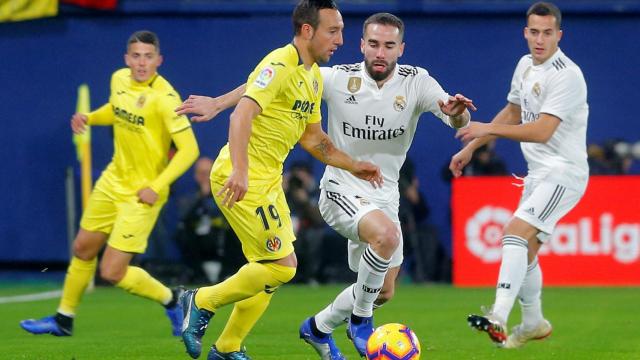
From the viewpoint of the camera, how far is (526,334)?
986cm

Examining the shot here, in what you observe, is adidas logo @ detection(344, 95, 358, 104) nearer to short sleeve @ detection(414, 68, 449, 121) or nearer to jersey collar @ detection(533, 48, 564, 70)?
short sleeve @ detection(414, 68, 449, 121)

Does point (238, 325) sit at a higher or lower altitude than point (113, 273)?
higher

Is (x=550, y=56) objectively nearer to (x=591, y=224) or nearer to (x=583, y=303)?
(x=583, y=303)

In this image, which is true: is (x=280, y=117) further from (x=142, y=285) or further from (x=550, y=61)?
(x=142, y=285)

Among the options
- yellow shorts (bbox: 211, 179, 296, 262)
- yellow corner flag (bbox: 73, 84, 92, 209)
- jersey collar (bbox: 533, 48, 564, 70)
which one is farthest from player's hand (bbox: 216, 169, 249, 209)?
yellow corner flag (bbox: 73, 84, 92, 209)

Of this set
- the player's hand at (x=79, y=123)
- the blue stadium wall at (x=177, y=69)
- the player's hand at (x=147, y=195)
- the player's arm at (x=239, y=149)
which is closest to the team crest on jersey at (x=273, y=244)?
the player's arm at (x=239, y=149)

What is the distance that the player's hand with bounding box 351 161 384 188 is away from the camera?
336 inches

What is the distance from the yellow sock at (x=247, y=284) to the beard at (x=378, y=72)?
5.57 ft

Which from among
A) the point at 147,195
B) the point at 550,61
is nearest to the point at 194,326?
the point at 147,195

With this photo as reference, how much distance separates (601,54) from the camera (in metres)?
18.8

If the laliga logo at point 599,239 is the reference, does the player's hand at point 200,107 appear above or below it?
above

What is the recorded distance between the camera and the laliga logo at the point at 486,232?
1616 cm

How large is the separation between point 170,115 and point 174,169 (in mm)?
535

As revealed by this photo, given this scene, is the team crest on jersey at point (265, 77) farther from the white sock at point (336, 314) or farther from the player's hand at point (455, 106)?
the white sock at point (336, 314)
